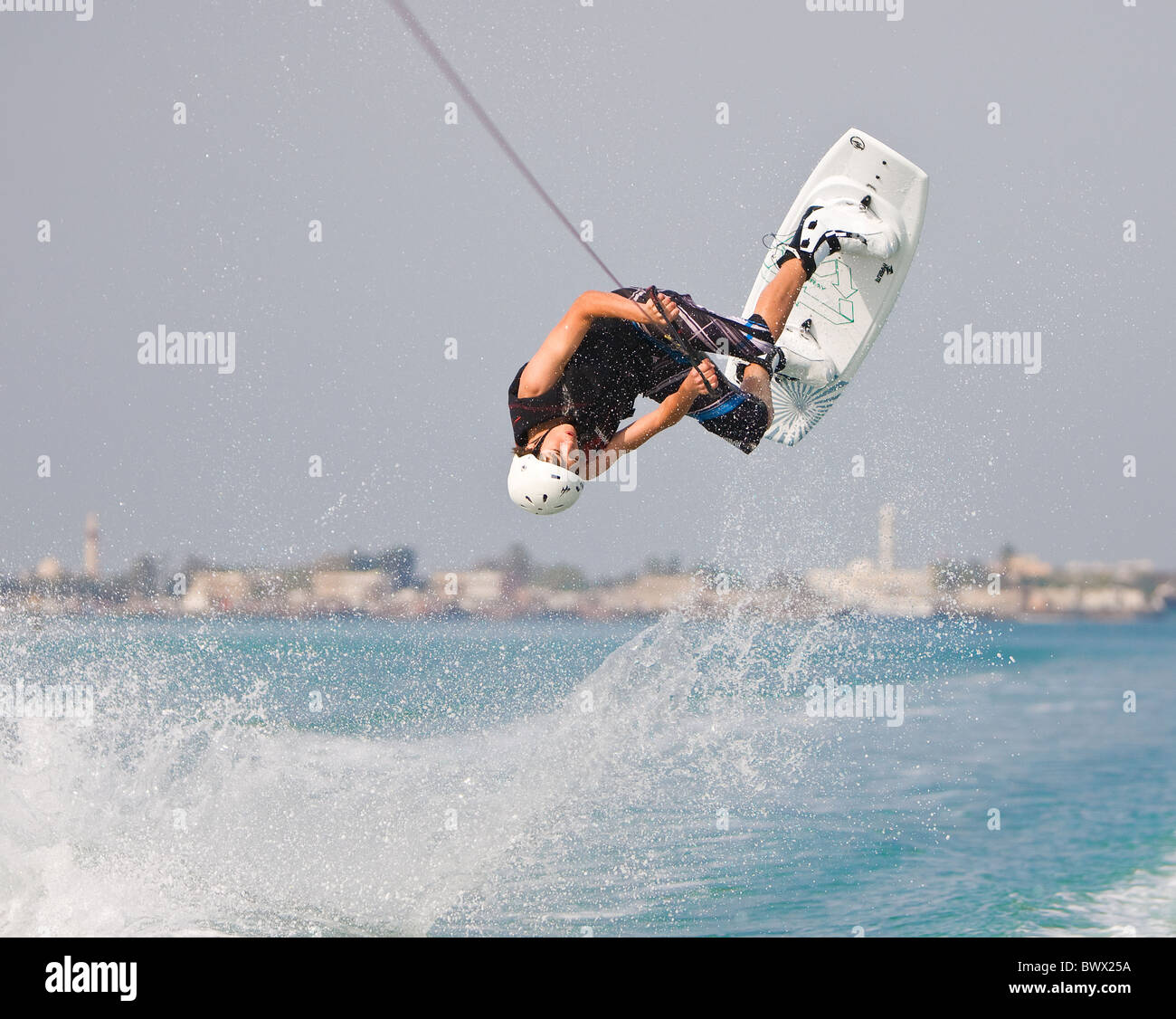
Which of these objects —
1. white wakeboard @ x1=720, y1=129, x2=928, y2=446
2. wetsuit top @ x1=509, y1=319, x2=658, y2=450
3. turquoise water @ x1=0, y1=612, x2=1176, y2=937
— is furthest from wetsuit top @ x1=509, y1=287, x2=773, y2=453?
turquoise water @ x1=0, y1=612, x2=1176, y2=937

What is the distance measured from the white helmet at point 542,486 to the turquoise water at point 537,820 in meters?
4.48

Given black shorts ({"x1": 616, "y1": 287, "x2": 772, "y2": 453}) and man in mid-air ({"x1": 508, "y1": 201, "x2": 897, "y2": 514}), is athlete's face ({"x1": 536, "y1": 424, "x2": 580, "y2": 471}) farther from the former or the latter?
black shorts ({"x1": 616, "y1": 287, "x2": 772, "y2": 453})

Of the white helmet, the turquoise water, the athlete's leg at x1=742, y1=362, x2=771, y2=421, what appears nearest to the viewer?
the white helmet

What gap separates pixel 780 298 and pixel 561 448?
4.62ft

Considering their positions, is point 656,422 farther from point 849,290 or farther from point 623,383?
point 849,290

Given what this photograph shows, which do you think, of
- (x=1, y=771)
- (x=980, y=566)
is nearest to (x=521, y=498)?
(x=1, y=771)

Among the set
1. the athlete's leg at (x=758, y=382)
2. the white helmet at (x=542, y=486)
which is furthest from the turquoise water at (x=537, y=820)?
the white helmet at (x=542, y=486)

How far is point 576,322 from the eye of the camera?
516cm

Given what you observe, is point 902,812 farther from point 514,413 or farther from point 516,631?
point 516,631

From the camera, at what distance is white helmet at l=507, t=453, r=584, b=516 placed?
490 centimetres

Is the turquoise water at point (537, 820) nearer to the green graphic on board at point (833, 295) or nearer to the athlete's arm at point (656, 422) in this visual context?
the green graphic on board at point (833, 295)

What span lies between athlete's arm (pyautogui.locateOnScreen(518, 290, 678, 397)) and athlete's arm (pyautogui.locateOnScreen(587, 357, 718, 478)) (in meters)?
0.29

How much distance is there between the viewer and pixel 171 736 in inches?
387

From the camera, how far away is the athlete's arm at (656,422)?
525cm
